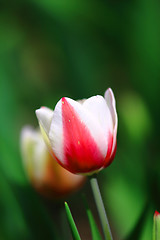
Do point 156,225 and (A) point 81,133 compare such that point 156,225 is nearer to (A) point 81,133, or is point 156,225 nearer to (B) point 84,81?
(A) point 81,133

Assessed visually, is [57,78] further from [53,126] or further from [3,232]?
[53,126]

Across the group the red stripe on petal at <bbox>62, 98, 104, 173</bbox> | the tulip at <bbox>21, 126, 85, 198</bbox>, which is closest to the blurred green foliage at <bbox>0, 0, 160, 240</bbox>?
the tulip at <bbox>21, 126, 85, 198</bbox>

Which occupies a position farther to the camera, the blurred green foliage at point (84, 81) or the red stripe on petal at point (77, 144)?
the blurred green foliage at point (84, 81)

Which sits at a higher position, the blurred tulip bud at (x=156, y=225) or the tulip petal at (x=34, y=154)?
the tulip petal at (x=34, y=154)

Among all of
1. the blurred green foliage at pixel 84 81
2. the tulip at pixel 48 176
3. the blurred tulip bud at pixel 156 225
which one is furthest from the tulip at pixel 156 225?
the tulip at pixel 48 176

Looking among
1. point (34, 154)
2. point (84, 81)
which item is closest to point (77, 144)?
point (34, 154)

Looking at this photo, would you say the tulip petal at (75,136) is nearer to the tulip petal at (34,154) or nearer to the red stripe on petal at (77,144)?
the red stripe on petal at (77,144)

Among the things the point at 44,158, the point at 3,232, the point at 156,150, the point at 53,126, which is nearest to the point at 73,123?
the point at 53,126
